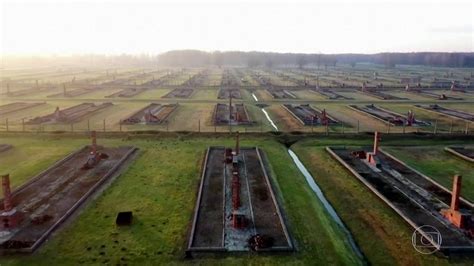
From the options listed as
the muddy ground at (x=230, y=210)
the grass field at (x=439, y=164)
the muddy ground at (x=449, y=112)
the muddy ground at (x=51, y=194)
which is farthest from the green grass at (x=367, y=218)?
the muddy ground at (x=449, y=112)

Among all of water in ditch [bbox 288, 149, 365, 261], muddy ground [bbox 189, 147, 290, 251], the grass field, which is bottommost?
water in ditch [bbox 288, 149, 365, 261]

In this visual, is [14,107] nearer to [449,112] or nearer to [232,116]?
[232,116]

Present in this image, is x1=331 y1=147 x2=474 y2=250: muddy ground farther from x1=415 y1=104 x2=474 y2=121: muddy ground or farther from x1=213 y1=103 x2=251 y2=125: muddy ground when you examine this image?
x1=415 y1=104 x2=474 y2=121: muddy ground

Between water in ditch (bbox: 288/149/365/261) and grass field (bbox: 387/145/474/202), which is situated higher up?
grass field (bbox: 387/145/474/202)

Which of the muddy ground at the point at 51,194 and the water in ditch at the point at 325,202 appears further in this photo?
the water in ditch at the point at 325,202

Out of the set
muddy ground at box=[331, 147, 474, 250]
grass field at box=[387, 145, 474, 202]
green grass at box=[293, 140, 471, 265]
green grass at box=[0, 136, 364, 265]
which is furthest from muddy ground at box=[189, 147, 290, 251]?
grass field at box=[387, 145, 474, 202]

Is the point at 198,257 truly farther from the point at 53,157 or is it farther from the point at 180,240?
the point at 53,157

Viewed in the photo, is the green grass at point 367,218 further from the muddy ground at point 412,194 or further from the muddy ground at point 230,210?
the muddy ground at point 230,210
